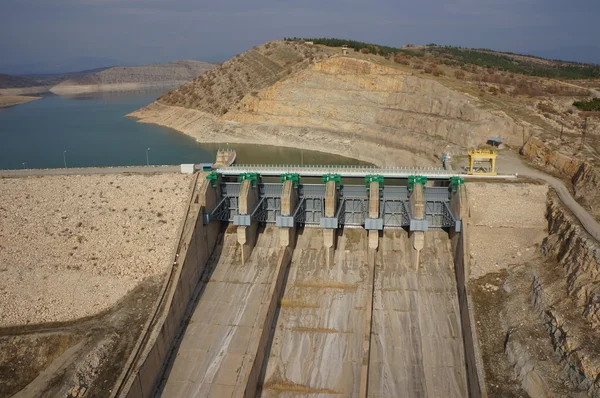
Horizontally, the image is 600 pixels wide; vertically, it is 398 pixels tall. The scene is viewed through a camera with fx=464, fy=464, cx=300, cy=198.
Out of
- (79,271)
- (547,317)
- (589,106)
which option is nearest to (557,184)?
(547,317)

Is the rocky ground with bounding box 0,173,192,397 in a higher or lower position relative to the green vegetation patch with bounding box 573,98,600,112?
lower

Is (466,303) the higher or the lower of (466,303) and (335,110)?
the lower

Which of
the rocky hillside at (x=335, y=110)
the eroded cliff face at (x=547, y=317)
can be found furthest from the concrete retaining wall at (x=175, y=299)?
the rocky hillside at (x=335, y=110)

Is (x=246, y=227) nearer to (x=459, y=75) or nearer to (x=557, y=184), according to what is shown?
(x=557, y=184)

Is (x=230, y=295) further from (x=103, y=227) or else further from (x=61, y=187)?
(x=61, y=187)

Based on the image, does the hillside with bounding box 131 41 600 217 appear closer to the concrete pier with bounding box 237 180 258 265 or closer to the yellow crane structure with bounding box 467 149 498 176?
the yellow crane structure with bounding box 467 149 498 176

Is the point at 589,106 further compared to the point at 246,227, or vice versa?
the point at 589,106

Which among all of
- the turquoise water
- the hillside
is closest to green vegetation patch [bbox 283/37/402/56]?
the hillside
